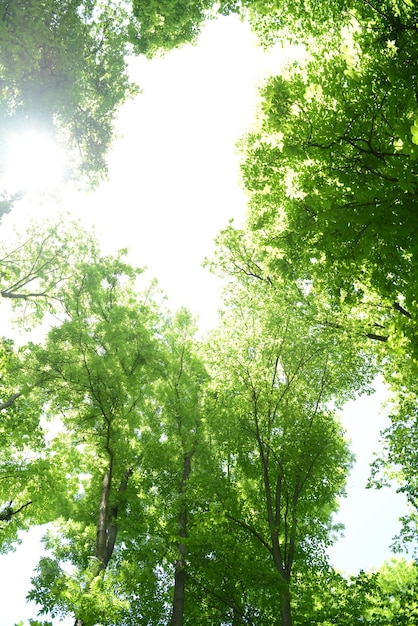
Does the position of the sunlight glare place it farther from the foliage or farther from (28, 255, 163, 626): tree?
the foliage

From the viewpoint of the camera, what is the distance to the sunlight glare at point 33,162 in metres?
12.2

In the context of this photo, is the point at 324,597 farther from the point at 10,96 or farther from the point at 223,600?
the point at 10,96

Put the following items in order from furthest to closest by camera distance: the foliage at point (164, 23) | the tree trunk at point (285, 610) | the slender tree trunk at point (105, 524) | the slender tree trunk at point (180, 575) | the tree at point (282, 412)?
the foliage at point (164, 23) → the tree at point (282, 412) → the slender tree trunk at point (180, 575) → the slender tree trunk at point (105, 524) → the tree trunk at point (285, 610)

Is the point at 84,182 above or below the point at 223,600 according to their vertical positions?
above

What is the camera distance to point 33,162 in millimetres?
13742

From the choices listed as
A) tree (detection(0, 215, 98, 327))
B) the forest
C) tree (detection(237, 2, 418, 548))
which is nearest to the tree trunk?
the forest

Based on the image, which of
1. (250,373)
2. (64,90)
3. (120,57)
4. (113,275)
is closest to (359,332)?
(250,373)

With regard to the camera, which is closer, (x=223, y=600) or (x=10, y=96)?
(x=223, y=600)

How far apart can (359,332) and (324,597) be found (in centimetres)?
754

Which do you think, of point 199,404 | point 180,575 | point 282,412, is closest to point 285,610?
point 180,575

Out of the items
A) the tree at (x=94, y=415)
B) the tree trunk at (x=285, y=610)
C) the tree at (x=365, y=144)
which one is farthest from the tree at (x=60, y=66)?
the tree trunk at (x=285, y=610)

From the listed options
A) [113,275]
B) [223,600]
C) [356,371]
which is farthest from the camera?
[113,275]

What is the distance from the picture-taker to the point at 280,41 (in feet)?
27.5

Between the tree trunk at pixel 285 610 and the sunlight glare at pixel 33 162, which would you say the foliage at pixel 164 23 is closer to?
the sunlight glare at pixel 33 162
